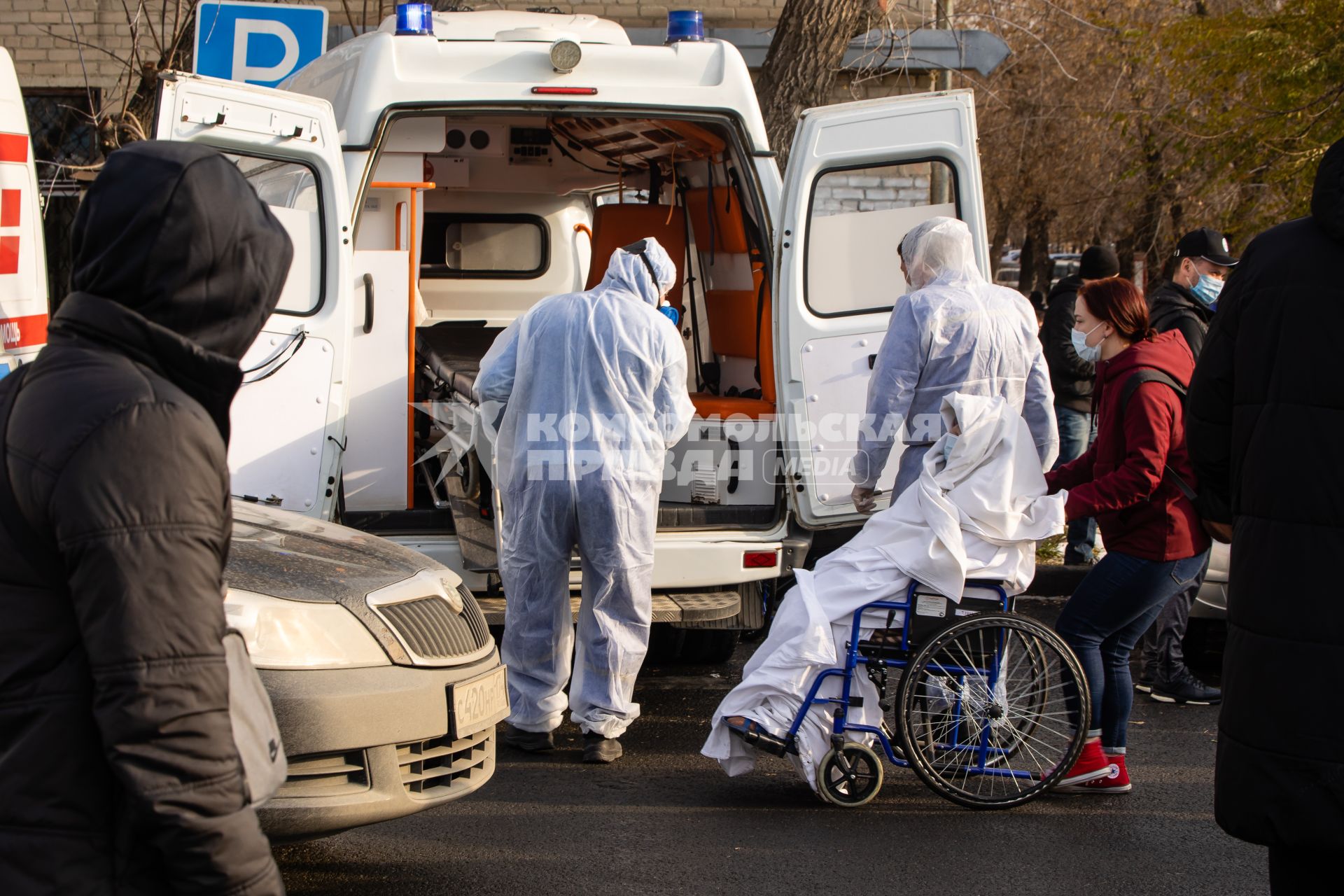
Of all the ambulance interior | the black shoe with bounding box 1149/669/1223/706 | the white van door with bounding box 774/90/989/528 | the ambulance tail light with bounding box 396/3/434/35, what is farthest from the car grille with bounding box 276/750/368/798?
the black shoe with bounding box 1149/669/1223/706

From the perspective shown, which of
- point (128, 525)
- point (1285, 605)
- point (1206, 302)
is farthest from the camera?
point (1206, 302)

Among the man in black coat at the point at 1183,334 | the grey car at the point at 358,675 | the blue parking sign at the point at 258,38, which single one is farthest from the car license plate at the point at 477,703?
the blue parking sign at the point at 258,38

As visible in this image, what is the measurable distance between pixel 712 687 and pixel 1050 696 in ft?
6.28

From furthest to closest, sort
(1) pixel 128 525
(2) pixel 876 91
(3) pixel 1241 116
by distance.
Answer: (2) pixel 876 91, (3) pixel 1241 116, (1) pixel 128 525

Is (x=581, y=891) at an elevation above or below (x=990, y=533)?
below

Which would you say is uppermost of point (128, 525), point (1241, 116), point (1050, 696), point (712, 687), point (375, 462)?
point (1241, 116)

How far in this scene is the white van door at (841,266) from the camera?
5508 millimetres

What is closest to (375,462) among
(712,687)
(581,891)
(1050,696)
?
(712,687)

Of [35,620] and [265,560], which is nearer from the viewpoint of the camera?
[35,620]

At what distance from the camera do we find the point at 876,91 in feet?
42.2

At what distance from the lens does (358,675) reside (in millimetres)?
3385

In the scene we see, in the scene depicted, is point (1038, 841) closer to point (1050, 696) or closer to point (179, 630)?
point (1050, 696)

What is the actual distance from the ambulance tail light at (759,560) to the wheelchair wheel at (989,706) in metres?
1.24

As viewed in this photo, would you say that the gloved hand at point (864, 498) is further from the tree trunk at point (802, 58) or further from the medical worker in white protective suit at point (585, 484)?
the tree trunk at point (802, 58)
